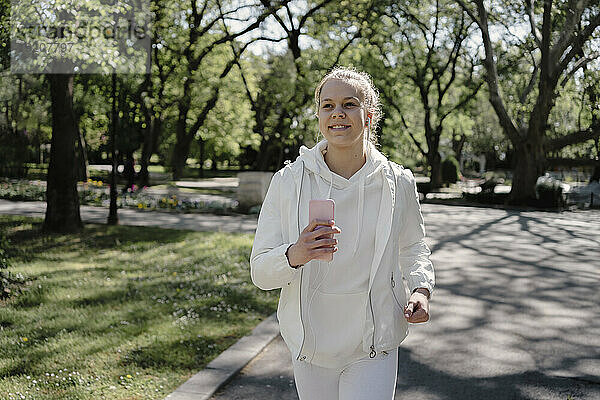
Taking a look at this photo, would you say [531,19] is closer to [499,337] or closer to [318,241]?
[499,337]

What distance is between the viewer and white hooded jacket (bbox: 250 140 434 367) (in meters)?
2.58

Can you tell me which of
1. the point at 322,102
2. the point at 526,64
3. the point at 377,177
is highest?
the point at 526,64

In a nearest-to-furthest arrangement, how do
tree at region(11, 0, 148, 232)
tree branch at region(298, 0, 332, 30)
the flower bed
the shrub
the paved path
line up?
the paved path → tree at region(11, 0, 148, 232) → the flower bed → tree branch at region(298, 0, 332, 30) → the shrub

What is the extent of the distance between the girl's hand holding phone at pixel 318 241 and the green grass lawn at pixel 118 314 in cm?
287

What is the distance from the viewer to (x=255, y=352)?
595 centimetres

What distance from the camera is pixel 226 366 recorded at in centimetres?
546

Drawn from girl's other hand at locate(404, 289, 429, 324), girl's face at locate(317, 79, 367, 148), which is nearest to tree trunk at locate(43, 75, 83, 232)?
girl's face at locate(317, 79, 367, 148)

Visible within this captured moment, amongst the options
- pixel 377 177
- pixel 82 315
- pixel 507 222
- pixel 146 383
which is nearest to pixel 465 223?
pixel 507 222

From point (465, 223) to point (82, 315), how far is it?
14.5 metres

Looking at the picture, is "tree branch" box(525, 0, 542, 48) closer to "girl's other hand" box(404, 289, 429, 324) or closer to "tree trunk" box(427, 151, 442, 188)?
"tree trunk" box(427, 151, 442, 188)

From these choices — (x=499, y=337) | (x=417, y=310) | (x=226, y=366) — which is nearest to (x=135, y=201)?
(x=499, y=337)

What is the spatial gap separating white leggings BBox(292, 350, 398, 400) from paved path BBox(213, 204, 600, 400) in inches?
92.2

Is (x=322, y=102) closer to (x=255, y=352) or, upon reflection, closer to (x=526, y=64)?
(x=255, y=352)

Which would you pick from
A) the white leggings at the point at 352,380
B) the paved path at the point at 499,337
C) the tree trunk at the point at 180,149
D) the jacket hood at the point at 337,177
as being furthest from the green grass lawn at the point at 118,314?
the tree trunk at the point at 180,149
